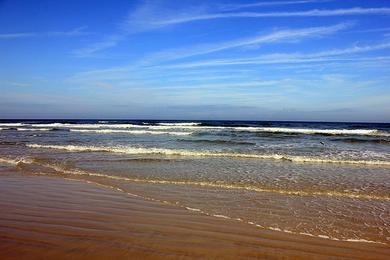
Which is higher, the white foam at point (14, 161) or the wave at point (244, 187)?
the white foam at point (14, 161)

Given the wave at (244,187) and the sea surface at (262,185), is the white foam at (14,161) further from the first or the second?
the wave at (244,187)

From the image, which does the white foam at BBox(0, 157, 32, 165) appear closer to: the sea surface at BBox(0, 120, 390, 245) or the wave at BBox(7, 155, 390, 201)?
the sea surface at BBox(0, 120, 390, 245)

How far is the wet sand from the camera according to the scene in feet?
13.2

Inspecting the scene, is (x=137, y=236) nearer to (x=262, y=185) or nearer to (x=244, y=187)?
(x=244, y=187)

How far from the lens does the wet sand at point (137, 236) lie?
402cm

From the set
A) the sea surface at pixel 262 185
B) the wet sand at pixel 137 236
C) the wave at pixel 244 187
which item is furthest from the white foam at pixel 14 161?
the wet sand at pixel 137 236

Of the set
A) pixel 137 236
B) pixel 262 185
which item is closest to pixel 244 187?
pixel 262 185

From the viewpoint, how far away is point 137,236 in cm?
457

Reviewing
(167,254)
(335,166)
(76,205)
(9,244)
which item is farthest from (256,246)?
(335,166)

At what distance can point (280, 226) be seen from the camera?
17.3ft

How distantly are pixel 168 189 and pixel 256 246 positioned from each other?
3.90 meters

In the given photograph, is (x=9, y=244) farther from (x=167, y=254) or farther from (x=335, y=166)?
(x=335, y=166)

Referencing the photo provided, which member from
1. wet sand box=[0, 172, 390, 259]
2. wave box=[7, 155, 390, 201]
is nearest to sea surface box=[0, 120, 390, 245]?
wave box=[7, 155, 390, 201]

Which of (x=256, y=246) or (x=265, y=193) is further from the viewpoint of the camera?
(x=265, y=193)
